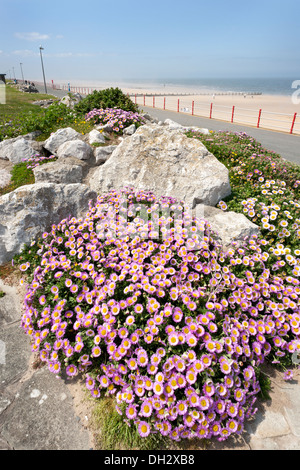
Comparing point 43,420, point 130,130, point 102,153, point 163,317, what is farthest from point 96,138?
point 43,420

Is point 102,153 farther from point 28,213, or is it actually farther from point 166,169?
point 28,213

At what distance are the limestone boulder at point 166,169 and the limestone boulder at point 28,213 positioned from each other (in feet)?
2.93

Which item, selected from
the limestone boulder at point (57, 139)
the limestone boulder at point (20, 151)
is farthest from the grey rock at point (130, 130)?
the limestone boulder at point (20, 151)

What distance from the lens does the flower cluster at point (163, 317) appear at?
2.30 meters

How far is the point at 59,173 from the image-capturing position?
5.25 metres

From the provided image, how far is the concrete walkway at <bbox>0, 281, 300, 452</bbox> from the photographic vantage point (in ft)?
7.43

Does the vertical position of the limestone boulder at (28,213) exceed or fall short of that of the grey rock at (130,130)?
it falls short

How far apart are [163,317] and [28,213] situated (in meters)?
2.71

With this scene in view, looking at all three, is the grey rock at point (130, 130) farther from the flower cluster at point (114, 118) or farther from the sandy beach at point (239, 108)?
the sandy beach at point (239, 108)

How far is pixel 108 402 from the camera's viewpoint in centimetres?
253

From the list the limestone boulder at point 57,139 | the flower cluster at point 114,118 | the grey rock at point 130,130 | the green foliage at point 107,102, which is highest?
the green foliage at point 107,102

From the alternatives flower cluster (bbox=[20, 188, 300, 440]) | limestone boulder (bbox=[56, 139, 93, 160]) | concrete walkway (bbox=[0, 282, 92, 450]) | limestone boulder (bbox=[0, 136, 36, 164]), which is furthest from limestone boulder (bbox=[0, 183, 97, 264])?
limestone boulder (bbox=[0, 136, 36, 164])

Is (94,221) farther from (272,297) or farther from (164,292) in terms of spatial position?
(272,297)
